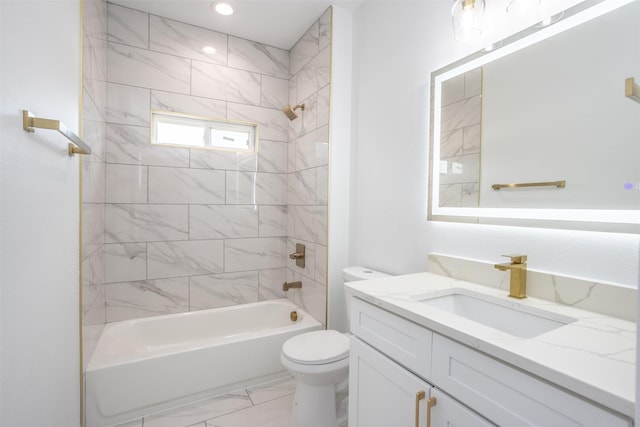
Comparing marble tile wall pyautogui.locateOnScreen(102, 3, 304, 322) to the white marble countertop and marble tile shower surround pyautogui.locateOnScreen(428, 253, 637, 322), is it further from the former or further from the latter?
the white marble countertop

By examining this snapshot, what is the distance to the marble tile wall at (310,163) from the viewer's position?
2.30 m

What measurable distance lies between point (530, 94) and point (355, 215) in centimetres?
131

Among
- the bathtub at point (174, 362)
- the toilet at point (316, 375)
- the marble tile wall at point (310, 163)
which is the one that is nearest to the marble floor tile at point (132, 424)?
the bathtub at point (174, 362)

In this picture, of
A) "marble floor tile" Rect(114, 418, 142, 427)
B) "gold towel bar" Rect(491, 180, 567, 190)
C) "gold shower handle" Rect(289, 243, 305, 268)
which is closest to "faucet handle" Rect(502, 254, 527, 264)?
"gold towel bar" Rect(491, 180, 567, 190)

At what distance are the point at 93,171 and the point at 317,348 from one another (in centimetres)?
171

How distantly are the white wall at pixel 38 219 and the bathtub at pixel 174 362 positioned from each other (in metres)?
0.35

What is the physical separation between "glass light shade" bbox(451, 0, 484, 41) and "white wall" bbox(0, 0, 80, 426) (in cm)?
153

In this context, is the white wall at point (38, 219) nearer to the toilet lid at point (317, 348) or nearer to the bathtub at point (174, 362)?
the bathtub at point (174, 362)

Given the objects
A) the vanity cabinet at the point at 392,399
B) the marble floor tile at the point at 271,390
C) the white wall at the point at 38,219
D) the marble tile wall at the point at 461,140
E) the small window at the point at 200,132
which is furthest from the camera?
the small window at the point at 200,132

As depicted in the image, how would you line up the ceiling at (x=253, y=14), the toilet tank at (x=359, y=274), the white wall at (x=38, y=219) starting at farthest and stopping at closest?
the ceiling at (x=253, y=14), the toilet tank at (x=359, y=274), the white wall at (x=38, y=219)

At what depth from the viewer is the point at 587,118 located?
41.4 inches

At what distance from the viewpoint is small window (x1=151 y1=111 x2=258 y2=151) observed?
2496 mm

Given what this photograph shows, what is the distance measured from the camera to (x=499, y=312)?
1148 millimetres

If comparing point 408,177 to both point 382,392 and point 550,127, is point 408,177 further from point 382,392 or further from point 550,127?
point 382,392
